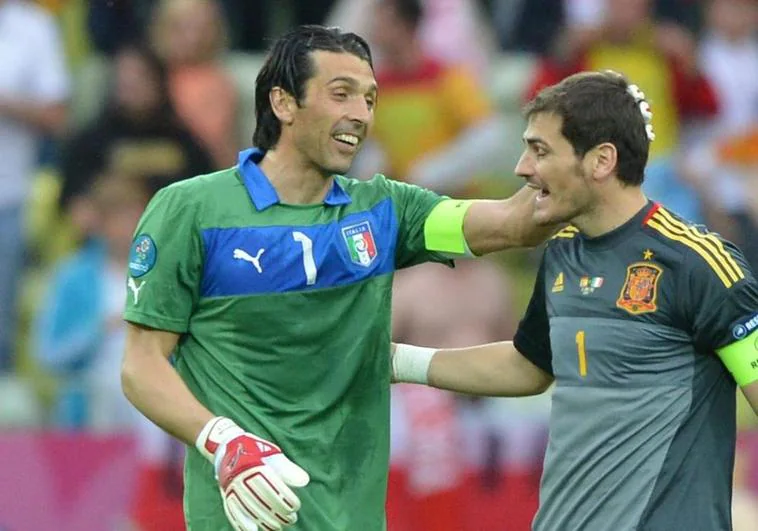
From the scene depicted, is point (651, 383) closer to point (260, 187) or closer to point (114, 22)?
point (260, 187)

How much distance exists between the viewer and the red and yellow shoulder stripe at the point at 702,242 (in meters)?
4.38

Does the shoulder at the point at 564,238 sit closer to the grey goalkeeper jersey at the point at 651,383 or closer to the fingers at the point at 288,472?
the grey goalkeeper jersey at the point at 651,383

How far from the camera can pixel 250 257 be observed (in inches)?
187

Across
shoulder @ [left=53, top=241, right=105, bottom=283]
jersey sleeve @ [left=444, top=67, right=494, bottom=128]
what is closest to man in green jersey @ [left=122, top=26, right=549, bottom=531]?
shoulder @ [left=53, top=241, right=105, bottom=283]

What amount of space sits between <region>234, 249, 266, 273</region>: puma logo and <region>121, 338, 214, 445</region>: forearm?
374 millimetres

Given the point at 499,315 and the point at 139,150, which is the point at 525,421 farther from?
the point at 139,150

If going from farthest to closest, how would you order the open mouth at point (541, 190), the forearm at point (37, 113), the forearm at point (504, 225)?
the forearm at point (37, 113) → the forearm at point (504, 225) → the open mouth at point (541, 190)

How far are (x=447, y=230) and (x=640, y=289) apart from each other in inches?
28.5

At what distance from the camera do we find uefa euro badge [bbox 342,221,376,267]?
15.9ft

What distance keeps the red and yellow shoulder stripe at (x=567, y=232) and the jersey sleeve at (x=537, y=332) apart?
0.27ft

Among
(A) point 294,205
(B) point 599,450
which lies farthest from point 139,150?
(B) point 599,450

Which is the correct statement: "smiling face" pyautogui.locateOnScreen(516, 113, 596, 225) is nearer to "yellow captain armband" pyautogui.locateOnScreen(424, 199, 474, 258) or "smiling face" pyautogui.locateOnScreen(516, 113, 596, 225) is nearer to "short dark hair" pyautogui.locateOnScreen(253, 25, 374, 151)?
"yellow captain armband" pyautogui.locateOnScreen(424, 199, 474, 258)

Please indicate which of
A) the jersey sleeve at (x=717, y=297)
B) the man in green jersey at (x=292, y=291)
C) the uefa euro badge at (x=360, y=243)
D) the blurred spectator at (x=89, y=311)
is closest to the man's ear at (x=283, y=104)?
the man in green jersey at (x=292, y=291)

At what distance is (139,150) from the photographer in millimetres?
9367
